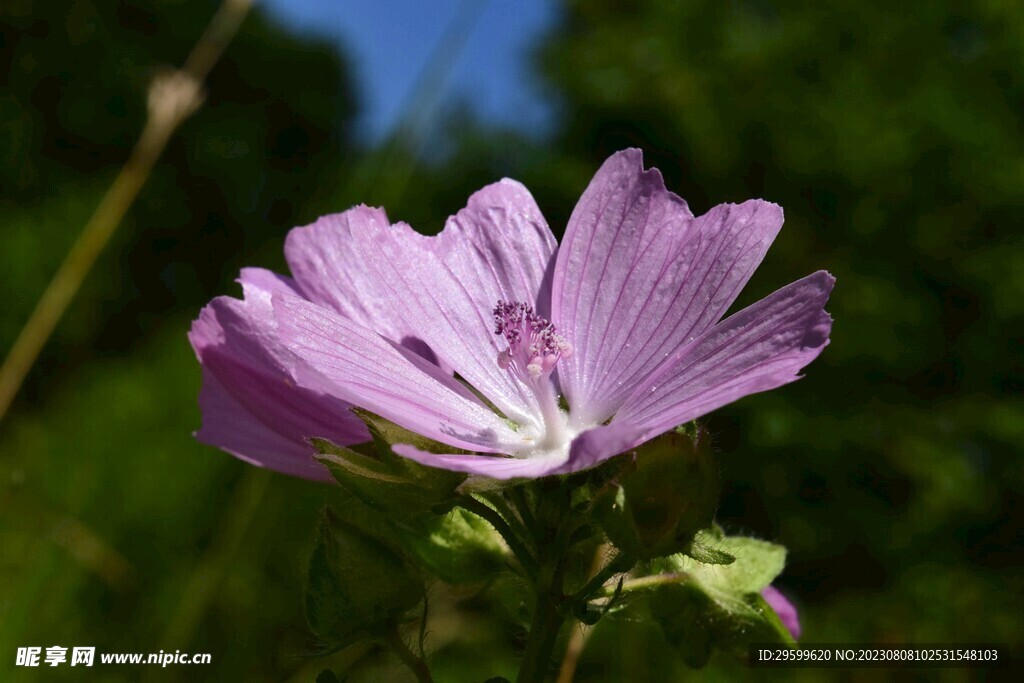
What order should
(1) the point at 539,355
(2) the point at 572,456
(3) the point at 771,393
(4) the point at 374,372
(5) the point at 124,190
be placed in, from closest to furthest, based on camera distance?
(2) the point at 572,456 → (4) the point at 374,372 → (1) the point at 539,355 → (5) the point at 124,190 → (3) the point at 771,393

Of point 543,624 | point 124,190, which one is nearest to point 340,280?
point 543,624

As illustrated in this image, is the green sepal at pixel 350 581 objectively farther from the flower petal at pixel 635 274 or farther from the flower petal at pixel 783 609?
the flower petal at pixel 783 609

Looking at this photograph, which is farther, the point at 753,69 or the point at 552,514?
the point at 753,69

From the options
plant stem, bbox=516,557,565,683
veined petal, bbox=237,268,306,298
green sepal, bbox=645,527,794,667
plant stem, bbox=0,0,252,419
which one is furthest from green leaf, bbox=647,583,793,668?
plant stem, bbox=0,0,252,419

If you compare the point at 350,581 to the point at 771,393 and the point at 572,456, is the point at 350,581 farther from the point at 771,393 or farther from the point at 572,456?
the point at 771,393

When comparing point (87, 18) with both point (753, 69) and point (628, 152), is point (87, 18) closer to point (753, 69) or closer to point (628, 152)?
point (753, 69)

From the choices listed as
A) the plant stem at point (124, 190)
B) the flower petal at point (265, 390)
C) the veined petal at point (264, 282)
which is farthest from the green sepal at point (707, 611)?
the plant stem at point (124, 190)

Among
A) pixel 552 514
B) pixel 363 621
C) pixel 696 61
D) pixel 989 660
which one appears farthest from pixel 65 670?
pixel 696 61
